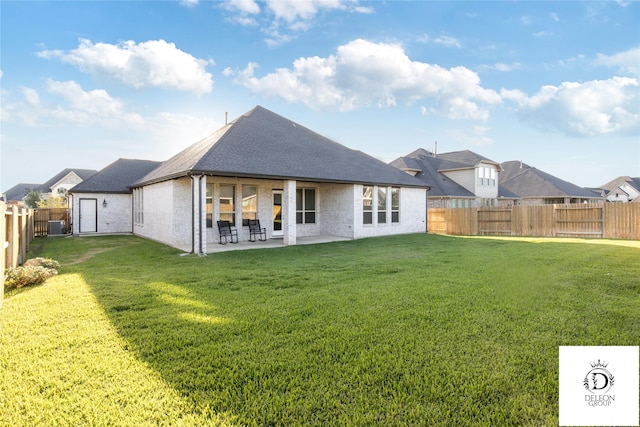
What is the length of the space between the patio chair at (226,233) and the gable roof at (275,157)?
2740mm

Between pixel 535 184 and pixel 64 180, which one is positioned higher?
pixel 64 180

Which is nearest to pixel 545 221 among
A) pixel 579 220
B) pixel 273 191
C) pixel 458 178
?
pixel 579 220

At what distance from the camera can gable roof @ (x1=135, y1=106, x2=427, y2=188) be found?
1226 centimetres

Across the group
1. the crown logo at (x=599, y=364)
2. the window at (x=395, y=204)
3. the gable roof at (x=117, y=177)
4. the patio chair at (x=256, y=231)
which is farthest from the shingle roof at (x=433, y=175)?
the crown logo at (x=599, y=364)

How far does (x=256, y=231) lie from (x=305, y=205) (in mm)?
3368

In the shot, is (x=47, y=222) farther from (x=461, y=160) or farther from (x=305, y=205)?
(x=461, y=160)

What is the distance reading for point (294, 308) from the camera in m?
4.97

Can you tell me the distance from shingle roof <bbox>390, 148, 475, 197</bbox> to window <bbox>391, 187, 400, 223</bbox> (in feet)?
31.8

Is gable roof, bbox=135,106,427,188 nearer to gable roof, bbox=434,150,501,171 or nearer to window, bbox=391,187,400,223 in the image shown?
window, bbox=391,187,400,223

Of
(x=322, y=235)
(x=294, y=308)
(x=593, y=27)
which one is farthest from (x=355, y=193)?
(x=593, y=27)

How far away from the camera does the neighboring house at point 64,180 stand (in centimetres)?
4469

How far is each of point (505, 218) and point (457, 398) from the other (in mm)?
19333

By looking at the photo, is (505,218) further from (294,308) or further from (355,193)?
(294,308)

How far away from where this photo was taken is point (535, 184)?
3212 centimetres
